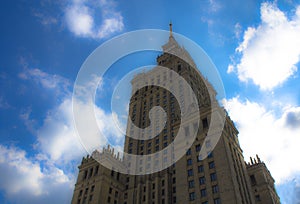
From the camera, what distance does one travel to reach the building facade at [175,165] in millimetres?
57594

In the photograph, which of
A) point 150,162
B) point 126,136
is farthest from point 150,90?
point 150,162

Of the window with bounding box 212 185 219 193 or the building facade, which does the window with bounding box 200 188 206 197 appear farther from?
the window with bounding box 212 185 219 193

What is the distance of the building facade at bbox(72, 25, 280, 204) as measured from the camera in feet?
189

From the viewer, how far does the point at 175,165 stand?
69625mm

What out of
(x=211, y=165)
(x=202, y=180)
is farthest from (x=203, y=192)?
(x=211, y=165)

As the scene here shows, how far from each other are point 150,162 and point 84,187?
→ 892 inches

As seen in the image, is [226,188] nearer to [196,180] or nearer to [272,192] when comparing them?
[196,180]

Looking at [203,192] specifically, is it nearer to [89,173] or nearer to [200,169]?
[200,169]

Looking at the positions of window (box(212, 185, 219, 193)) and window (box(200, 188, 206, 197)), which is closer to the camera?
window (box(212, 185, 219, 193))

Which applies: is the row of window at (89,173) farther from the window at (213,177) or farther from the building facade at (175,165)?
the window at (213,177)

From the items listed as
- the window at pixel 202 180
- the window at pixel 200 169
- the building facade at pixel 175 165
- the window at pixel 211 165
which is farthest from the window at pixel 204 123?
the window at pixel 202 180

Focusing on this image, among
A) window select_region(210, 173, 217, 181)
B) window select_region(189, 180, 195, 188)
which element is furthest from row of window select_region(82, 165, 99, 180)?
window select_region(210, 173, 217, 181)

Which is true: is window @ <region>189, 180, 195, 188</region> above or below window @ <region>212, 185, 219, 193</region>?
above

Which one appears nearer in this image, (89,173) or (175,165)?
(175,165)
